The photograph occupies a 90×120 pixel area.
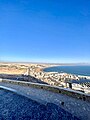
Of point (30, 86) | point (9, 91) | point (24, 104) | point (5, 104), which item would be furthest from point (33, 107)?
point (30, 86)

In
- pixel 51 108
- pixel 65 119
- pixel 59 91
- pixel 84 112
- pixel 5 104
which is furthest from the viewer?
pixel 59 91

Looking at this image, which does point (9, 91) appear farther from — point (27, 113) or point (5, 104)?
point (27, 113)

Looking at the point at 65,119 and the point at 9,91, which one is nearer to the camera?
the point at 65,119

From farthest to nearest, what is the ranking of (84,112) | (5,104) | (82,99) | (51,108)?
(82,99) → (5,104) → (51,108) → (84,112)

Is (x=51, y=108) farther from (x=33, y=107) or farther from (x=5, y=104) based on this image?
(x=5, y=104)

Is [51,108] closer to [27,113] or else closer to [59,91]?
[27,113]

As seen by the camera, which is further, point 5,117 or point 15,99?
point 15,99

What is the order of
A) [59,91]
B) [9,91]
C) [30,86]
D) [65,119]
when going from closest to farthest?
[65,119]
[59,91]
[9,91]
[30,86]

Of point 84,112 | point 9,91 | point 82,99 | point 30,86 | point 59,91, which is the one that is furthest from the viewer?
point 30,86

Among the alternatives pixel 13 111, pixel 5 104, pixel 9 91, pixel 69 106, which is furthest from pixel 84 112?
pixel 9 91
